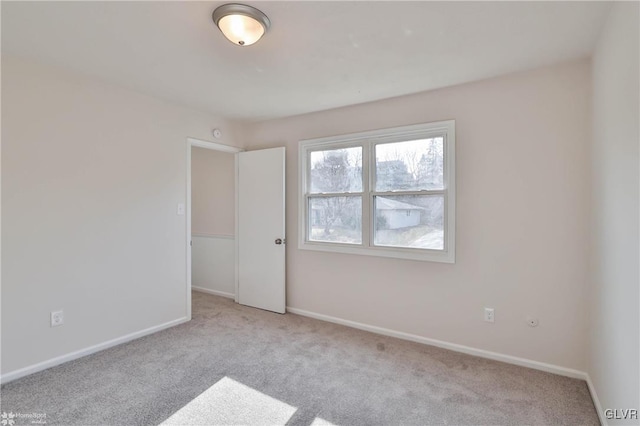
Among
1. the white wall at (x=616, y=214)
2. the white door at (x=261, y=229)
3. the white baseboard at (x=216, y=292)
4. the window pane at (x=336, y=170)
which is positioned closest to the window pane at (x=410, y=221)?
the window pane at (x=336, y=170)

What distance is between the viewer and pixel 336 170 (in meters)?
3.60

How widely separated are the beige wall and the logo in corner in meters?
2.78

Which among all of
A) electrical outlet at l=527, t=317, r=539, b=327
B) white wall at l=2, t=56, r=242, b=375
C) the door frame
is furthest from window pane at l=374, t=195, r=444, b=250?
white wall at l=2, t=56, r=242, b=375

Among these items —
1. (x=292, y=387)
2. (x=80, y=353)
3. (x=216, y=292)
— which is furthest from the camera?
(x=216, y=292)

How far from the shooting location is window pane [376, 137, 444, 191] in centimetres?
297

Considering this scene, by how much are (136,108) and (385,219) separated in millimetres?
2735

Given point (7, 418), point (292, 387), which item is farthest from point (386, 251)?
point (7, 418)

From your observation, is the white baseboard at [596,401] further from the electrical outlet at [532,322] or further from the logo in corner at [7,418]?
the logo in corner at [7,418]

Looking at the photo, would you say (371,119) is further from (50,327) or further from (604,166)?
(50,327)

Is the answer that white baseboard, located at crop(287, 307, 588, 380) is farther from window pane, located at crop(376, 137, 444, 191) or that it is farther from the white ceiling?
the white ceiling

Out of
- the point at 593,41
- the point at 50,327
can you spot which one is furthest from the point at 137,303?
the point at 593,41

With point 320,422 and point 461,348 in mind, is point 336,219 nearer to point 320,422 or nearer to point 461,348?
point 461,348

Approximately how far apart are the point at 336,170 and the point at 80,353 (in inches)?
117

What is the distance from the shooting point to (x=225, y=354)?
9.02 feet
